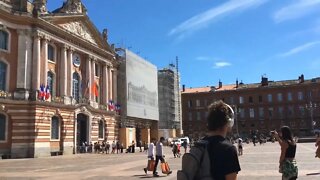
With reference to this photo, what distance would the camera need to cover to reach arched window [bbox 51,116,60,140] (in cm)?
4566

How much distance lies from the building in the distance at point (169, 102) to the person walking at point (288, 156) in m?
68.8

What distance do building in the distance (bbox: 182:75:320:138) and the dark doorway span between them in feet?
164

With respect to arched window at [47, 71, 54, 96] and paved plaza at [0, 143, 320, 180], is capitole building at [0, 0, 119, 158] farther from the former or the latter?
paved plaza at [0, 143, 320, 180]

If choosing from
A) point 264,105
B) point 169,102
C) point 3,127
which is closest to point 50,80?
point 3,127

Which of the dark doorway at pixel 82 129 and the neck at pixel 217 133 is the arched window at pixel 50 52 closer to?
the dark doorway at pixel 82 129

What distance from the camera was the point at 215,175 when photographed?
3.78 meters

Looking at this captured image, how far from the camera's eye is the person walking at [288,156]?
28.3 feet

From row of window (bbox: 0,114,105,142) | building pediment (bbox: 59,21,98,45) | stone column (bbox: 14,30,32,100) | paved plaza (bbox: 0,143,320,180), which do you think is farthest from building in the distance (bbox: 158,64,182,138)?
paved plaza (bbox: 0,143,320,180)

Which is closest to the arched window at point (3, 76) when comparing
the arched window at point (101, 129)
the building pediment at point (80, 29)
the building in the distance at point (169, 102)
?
the building pediment at point (80, 29)

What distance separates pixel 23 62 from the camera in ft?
141

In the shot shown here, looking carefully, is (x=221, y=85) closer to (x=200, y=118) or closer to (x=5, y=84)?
(x=200, y=118)

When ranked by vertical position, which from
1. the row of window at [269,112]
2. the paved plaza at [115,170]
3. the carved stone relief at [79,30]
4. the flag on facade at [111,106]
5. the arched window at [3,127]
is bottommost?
the paved plaza at [115,170]

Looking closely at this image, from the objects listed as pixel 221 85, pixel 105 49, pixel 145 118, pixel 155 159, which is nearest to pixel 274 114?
pixel 221 85

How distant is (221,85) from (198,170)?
109161 millimetres
